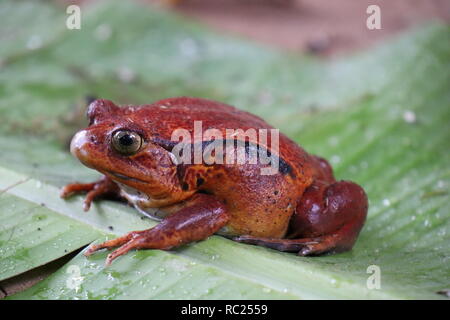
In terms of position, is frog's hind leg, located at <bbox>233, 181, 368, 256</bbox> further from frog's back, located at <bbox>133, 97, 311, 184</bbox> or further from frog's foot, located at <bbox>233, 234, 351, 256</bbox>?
frog's back, located at <bbox>133, 97, 311, 184</bbox>

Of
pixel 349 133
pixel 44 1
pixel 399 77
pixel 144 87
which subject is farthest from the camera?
A: pixel 44 1

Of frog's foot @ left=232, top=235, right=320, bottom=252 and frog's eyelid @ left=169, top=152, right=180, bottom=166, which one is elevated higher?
frog's eyelid @ left=169, top=152, right=180, bottom=166

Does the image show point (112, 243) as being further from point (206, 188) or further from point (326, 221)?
point (326, 221)

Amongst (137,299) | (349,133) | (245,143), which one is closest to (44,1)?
(349,133)

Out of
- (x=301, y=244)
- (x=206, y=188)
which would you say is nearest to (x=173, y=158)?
(x=206, y=188)

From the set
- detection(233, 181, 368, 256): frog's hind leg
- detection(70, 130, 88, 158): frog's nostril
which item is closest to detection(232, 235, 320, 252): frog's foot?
detection(233, 181, 368, 256): frog's hind leg

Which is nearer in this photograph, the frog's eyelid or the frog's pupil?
the frog's pupil
